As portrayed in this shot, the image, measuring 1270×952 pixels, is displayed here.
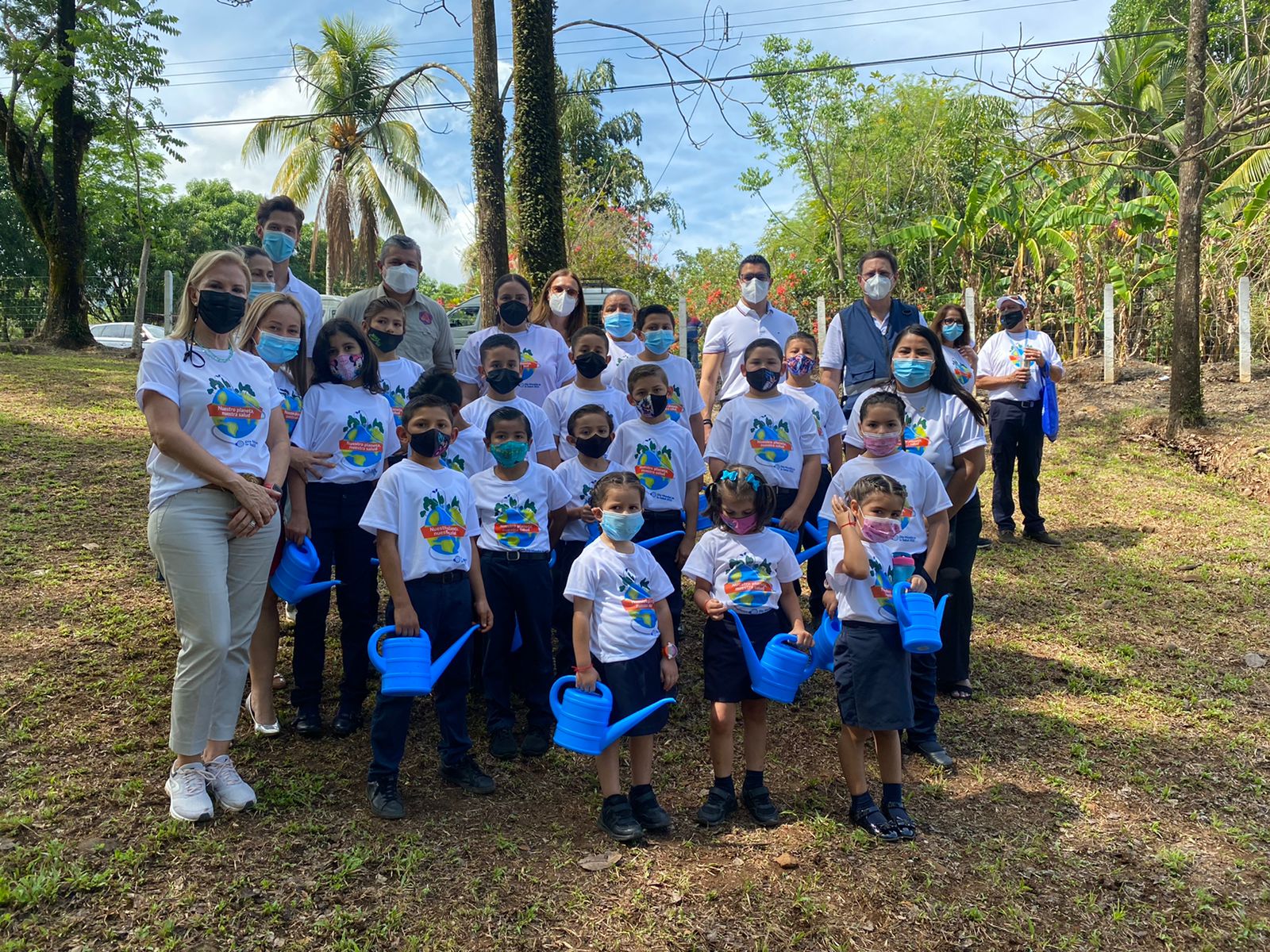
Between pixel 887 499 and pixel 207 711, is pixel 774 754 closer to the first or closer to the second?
pixel 887 499

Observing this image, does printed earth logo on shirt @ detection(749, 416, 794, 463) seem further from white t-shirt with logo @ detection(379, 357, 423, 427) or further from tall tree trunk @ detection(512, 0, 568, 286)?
tall tree trunk @ detection(512, 0, 568, 286)

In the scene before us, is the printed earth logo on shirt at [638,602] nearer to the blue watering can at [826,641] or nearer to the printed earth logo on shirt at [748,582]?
the printed earth logo on shirt at [748,582]

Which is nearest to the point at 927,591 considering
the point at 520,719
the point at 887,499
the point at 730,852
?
the point at 887,499

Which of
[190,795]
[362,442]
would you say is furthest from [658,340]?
[190,795]

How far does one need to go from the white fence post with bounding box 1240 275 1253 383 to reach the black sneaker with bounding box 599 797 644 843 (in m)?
12.1

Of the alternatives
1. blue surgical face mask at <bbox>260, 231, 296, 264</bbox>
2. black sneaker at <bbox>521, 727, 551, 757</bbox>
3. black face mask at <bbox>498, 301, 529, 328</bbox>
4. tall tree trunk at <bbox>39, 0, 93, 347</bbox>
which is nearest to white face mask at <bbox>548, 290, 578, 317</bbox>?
black face mask at <bbox>498, 301, 529, 328</bbox>

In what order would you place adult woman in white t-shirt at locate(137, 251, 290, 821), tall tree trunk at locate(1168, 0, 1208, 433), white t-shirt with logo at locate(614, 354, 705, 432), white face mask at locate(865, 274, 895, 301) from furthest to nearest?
1. tall tree trunk at locate(1168, 0, 1208, 433)
2. white face mask at locate(865, 274, 895, 301)
3. white t-shirt with logo at locate(614, 354, 705, 432)
4. adult woman in white t-shirt at locate(137, 251, 290, 821)

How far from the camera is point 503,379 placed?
4664 millimetres

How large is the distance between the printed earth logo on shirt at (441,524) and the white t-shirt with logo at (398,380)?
837mm

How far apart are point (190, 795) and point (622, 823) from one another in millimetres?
1681

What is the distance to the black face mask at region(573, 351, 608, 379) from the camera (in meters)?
5.00

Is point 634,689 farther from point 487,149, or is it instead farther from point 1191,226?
point 1191,226

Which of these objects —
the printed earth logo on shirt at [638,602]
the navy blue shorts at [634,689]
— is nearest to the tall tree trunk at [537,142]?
the printed earth logo on shirt at [638,602]

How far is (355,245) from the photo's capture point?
27344 millimetres
